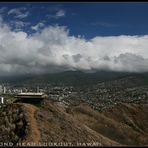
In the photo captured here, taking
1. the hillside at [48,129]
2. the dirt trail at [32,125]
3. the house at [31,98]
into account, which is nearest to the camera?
the dirt trail at [32,125]

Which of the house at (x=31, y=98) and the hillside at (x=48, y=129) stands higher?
the house at (x=31, y=98)

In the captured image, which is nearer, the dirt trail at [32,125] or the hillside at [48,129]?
the dirt trail at [32,125]

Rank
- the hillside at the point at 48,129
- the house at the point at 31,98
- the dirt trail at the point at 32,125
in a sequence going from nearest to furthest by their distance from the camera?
1. the dirt trail at the point at 32,125
2. the hillside at the point at 48,129
3. the house at the point at 31,98

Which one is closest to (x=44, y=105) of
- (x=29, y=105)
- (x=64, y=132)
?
(x=29, y=105)

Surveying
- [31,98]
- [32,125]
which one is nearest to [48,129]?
[32,125]

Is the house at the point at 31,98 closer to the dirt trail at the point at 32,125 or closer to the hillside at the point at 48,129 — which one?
the hillside at the point at 48,129

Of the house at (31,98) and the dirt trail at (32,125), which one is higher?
the house at (31,98)

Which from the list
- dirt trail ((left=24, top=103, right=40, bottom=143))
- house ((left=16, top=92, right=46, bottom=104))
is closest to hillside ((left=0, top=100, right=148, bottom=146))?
dirt trail ((left=24, top=103, right=40, bottom=143))

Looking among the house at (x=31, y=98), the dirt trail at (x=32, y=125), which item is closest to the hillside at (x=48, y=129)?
the dirt trail at (x=32, y=125)

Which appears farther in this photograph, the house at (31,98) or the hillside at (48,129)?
the house at (31,98)
